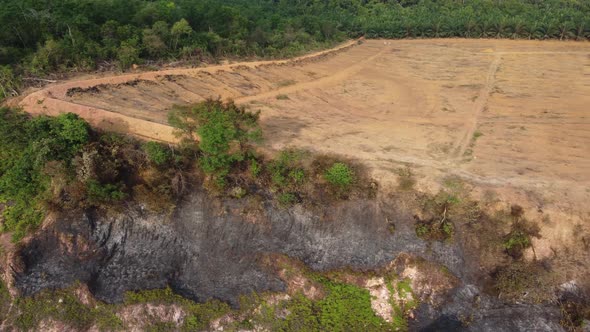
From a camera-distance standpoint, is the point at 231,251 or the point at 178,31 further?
the point at 178,31

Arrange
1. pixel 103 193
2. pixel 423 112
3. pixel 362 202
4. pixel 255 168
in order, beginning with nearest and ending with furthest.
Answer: pixel 103 193, pixel 362 202, pixel 255 168, pixel 423 112

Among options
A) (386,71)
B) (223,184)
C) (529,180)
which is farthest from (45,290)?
(386,71)

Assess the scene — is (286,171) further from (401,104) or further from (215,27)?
(215,27)

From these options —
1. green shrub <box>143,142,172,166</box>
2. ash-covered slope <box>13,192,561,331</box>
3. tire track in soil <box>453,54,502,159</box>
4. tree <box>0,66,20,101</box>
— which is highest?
tree <box>0,66,20,101</box>

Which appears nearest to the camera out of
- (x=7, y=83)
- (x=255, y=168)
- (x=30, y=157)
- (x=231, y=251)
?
(x=231, y=251)

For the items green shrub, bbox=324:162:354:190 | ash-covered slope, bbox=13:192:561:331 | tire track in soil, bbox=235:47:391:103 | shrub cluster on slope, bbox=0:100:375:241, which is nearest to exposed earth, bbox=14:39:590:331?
ash-covered slope, bbox=13:192:561:331

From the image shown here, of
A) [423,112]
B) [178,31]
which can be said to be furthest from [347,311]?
[178,31]

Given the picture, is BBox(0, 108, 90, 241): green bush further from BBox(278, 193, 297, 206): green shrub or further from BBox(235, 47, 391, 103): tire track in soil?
BBox(235, 47, 391, 103): tire track in soil
